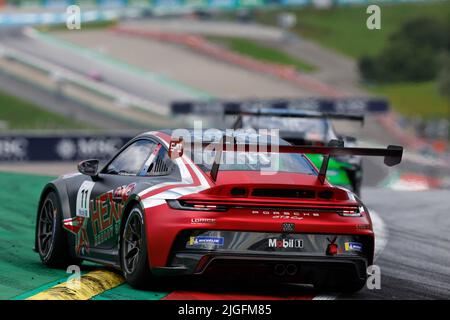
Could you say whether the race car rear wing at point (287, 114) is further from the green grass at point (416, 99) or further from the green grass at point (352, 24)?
the green grass at point (352, 24)

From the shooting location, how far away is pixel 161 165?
9164 millimetres

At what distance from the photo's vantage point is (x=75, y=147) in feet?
111

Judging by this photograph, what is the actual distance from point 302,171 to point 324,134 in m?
8.03

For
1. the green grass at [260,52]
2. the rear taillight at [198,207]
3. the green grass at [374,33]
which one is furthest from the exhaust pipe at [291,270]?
the green grass at [260,52]

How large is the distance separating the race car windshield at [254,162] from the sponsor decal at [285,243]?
2.11ft

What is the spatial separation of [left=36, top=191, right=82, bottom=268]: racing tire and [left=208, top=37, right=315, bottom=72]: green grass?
10621 cm

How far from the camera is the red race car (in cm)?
841

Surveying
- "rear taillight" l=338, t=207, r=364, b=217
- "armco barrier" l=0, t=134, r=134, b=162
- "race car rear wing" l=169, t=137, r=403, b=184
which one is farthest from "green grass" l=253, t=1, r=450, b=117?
"race car rear wing" l=169, t=137, r=403, b=184

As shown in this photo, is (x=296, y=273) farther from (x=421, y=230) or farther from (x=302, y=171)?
(x=421, y=230)

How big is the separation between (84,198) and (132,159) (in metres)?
0.58

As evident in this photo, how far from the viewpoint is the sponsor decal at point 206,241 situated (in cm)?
842

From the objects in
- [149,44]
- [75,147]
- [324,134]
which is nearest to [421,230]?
[324,134]

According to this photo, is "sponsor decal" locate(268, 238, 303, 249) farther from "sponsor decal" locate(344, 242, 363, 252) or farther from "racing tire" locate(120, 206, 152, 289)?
"racing tire" locate(120, 206, 152, 289)
